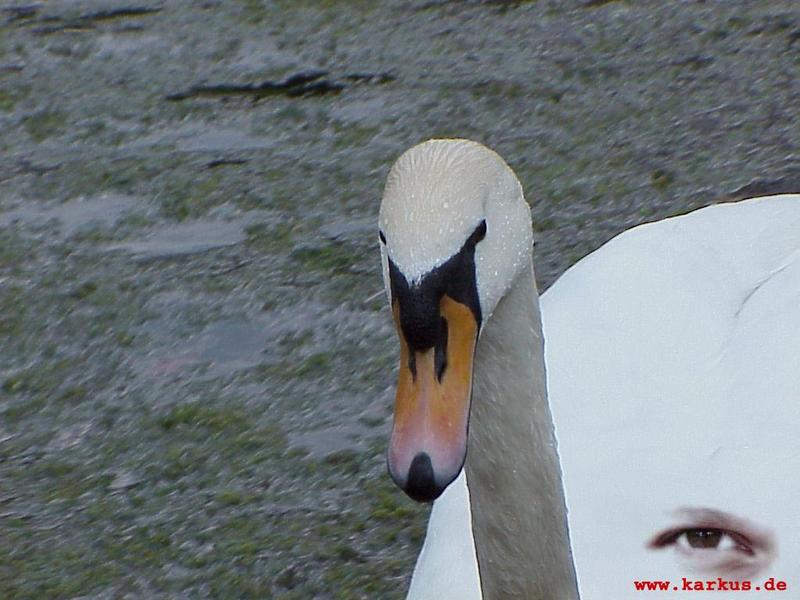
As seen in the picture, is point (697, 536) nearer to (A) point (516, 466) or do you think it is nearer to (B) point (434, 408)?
(A) point (516, 466)

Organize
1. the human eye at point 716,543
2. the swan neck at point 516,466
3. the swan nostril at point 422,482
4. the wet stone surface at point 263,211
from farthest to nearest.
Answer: the wet stone surface at point 263,211
the human eye at point 716,543
the swan neck at point 516,466
the swan nostril at point 422,482

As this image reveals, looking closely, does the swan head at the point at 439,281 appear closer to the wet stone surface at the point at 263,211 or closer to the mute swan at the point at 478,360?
the mute swan at the point at 478,360

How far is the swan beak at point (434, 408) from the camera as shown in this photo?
1.49 m

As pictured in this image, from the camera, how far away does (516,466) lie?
181 cm

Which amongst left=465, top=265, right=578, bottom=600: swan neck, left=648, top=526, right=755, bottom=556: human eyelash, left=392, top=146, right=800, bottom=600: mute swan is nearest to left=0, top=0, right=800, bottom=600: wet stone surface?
left=392, top=146, right=800, bottom=600: mute swan

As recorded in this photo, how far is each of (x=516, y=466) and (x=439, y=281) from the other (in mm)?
385

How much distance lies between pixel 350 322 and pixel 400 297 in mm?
2163

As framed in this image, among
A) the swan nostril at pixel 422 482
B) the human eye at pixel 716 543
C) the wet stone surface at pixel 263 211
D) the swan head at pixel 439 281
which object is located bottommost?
the swan nostril at pixel 422 482

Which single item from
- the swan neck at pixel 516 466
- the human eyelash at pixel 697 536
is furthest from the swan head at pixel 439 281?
the human eyelash at pixel 697 536

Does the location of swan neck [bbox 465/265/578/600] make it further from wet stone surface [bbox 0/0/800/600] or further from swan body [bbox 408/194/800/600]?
wet stone surface [bbox 0/0/800/600]

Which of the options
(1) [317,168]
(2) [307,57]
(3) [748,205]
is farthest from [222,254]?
(3) [748,205]

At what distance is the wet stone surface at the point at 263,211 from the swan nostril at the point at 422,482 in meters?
1.38

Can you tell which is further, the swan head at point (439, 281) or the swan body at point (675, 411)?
the swan body at point (675, 411)

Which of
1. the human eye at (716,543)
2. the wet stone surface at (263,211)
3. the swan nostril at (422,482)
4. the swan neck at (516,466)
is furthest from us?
the wet stone surface at (263,211)
